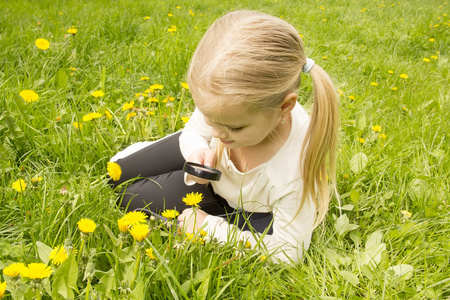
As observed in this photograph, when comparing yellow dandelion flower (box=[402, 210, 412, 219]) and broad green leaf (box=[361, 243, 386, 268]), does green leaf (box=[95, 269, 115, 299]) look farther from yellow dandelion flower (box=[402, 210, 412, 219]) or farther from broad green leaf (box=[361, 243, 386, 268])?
yellow dandelion flower (box=[402, 210, 412, 219])

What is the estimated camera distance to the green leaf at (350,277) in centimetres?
123

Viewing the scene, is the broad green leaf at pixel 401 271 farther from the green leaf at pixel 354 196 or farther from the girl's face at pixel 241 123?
the girl's face at pixel 241 123

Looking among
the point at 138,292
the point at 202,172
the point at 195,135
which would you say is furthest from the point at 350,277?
the point at 195,135

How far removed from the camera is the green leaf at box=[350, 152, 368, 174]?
1702mm

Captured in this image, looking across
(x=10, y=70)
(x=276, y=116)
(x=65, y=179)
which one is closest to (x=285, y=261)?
(x=276, y=116)

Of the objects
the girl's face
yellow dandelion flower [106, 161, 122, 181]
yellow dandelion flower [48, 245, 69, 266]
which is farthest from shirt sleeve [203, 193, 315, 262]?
yellow dandelion flower [48, 245, 69, 266]

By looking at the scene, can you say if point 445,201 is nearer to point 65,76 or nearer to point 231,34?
point 231,34

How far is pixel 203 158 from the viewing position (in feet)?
4.81

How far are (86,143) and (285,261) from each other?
0.99 metres

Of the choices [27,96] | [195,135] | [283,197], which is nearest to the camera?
[283,197]

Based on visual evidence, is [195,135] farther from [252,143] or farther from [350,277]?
[350,277]

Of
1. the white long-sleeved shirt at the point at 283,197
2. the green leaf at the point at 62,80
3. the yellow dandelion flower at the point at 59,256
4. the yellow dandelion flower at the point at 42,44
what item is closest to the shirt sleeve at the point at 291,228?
the white long-sleeved shirt at the point at 283,197

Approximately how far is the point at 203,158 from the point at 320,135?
47 cm

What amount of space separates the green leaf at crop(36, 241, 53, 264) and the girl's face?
59 centimetres
